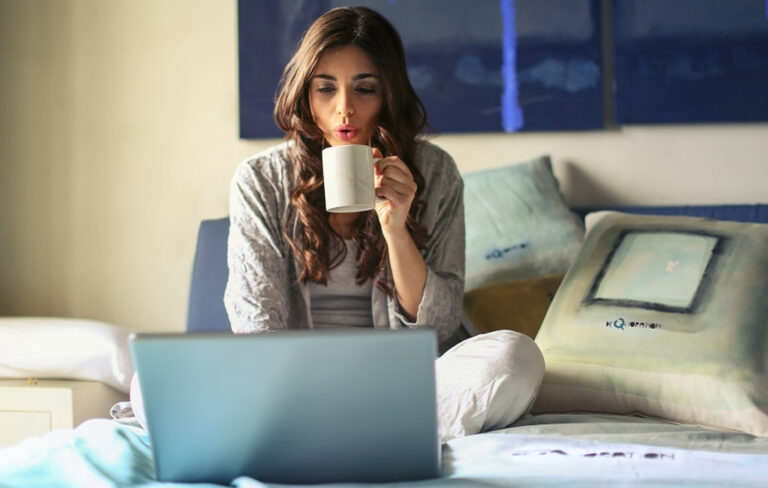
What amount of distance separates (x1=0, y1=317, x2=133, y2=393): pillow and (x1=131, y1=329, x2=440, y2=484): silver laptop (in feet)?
3.91

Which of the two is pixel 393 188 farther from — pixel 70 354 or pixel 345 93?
pixel 70 354

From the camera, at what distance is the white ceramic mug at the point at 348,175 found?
5.03ft

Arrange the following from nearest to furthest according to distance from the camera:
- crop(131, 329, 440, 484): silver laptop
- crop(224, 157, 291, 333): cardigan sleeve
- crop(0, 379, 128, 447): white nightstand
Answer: crop(131, 329, 440, 484): silver laptop < crop(224, 157, 291, 333): cardigan sleeve < crop(0, 379, 128, 447): white nightstand

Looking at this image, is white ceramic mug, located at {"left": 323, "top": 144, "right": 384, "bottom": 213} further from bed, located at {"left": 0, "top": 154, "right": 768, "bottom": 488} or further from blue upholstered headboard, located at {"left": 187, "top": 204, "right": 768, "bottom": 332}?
blue upholstered headboard, located at {"left": 187, "top": 204, "right": 768, "bottom": 332}

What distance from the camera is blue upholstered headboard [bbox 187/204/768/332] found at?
A: 2.43m

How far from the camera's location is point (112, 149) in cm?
286

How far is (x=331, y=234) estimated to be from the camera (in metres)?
1.99

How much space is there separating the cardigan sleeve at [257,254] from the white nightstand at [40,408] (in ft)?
1.54

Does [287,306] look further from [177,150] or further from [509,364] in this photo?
[177,150]

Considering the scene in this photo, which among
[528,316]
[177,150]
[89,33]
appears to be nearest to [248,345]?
[528,316]

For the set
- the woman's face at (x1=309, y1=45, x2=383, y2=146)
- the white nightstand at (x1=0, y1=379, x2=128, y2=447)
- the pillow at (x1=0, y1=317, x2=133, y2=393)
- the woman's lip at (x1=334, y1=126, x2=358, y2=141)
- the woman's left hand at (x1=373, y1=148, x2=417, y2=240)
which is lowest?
the white nightstand at (x1=0, y1=379, x2=128, y2=447)

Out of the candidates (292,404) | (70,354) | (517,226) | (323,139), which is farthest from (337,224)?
(292,404)

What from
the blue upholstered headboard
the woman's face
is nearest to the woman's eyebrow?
the woman's face

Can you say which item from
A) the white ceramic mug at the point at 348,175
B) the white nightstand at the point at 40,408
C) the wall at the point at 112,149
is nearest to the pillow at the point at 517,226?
the wall at the point at 112,149
